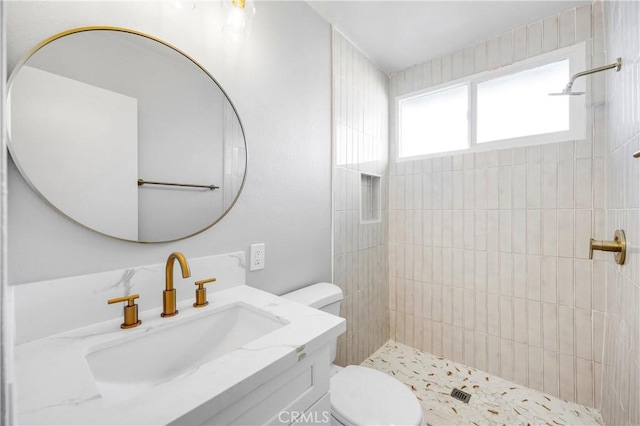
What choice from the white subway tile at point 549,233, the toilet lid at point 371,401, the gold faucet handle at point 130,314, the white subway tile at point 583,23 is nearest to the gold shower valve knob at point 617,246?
the white subway tile at point 549,233

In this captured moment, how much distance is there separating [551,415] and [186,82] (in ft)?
8.29

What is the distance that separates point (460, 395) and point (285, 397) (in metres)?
1.57

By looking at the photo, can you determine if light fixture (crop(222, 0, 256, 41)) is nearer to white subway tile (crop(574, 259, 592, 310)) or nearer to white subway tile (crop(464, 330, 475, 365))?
white subway tile (crop(574, 259, 592, 310))

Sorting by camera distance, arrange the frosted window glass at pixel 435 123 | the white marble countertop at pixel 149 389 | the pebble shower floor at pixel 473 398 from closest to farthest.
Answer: the white marble countertop at pixel 149 389
the pebble shower floor at pixel 473 398
the frosted window glass at pixel 435 123

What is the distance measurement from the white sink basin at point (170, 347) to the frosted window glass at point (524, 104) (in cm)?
197

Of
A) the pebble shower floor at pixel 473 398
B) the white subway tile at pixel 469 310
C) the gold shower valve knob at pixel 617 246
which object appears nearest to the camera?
the gold shower valve knob at pixel 617 246

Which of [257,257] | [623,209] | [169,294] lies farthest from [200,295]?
[623,209]

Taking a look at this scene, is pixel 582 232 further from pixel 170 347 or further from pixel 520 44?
pixel 170 347

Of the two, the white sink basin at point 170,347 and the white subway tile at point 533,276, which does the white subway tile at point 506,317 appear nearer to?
the white subway tile at point 533,276

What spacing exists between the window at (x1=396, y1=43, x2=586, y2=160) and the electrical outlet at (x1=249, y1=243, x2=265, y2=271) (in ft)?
5.05

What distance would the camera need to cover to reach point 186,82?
103 centimetres

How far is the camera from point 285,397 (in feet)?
2.18

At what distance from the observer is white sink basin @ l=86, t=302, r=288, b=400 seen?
71 cm

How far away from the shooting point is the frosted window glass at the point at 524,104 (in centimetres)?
168
